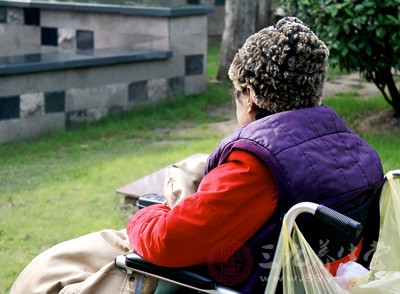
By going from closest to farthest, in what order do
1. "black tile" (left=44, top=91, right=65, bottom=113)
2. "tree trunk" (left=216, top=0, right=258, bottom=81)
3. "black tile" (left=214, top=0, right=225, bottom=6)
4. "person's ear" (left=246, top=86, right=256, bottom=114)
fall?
1. "person's ear" (left=246, top=86, right=256, bottom=114)
2. "black tile" (left=44, top=91, right=65, bottom=113)
3. "tree trunk" (left=216, top=0, right=258, bottom=81)
4. "black tile" (left=214, top=0, right=225, bottom=6)

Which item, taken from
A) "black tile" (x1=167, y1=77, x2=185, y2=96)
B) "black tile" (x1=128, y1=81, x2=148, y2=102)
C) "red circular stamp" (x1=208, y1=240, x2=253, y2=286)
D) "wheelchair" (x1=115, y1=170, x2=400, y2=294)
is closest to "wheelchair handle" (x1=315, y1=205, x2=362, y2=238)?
"wheelchair" (x1=115, y1=170, x2=400, y2=294)

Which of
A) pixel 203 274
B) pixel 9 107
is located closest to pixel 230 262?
pixel 203 274

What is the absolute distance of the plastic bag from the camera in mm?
2891

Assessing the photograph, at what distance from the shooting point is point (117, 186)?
21.9 feet

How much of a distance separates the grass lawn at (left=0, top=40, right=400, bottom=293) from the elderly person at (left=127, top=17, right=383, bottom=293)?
2.09 m

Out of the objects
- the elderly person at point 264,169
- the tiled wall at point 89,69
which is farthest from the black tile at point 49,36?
the elderly person at point 264,169

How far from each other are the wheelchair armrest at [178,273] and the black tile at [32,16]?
8775 millimetres

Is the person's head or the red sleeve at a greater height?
the person's head

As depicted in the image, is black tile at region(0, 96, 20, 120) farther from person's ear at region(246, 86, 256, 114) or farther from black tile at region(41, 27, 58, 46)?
person's ear at region(246, 86, 256, 114)

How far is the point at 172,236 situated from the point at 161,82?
6988 millimetres

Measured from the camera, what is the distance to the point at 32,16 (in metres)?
11.5

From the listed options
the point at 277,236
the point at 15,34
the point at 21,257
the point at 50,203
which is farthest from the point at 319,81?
the point at 15,34

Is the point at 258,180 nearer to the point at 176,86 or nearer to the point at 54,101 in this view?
the point at 54,101

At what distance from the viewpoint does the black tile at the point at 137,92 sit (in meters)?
9.52
